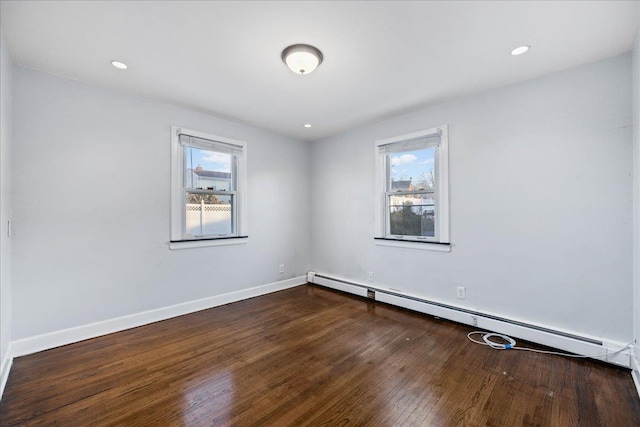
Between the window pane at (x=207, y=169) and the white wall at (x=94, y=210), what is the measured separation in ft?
0.90

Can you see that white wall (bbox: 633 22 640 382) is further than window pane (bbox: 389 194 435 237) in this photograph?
No

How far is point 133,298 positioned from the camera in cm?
299

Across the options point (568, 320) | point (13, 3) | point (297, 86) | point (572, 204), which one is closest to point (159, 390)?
point (13, 3)

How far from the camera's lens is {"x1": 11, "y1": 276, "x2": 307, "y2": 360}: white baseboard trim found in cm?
243

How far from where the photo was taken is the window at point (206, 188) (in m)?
3.33

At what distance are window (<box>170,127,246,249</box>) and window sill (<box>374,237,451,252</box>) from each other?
203 cm

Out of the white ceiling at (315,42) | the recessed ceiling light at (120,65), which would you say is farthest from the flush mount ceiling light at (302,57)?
the recessed ceiling light at (120,65)

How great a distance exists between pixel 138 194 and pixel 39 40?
1.48 meters

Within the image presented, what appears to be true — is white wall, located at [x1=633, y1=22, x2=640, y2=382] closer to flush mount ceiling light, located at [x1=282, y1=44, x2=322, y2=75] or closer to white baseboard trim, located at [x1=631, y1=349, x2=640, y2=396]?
white baseboard trim, located at [x1=631, y1=349, x2=640, y2=396]

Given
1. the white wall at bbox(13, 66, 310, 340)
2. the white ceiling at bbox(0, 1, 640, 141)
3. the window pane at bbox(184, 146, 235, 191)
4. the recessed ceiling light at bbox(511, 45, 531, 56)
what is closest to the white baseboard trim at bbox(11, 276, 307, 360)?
the white wall at bbox(13, 66, 310, 340)

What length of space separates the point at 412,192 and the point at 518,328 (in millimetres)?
1858

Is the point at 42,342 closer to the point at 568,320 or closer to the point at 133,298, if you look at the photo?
the point at 133,298

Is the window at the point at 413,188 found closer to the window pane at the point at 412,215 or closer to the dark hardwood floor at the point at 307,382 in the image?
the window pane at the point at 412,215

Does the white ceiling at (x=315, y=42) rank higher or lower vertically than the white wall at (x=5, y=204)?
higher
